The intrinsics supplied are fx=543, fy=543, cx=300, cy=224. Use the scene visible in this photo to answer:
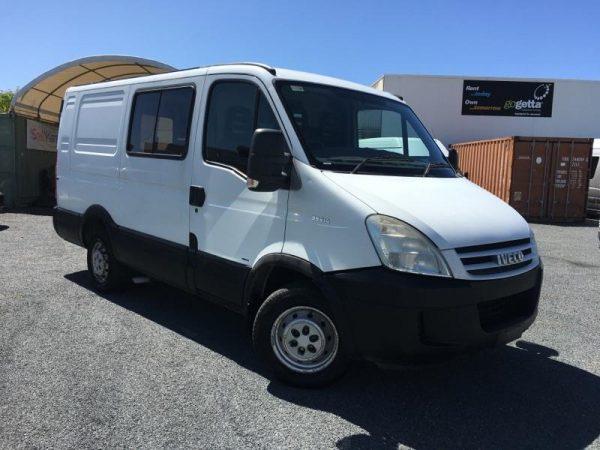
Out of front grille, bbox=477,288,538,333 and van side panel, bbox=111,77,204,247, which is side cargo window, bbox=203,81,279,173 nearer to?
van side panel, bbox=111,77,204,247

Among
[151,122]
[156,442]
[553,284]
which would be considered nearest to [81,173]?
[151,122]

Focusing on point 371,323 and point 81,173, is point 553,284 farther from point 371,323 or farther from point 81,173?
point 81,173

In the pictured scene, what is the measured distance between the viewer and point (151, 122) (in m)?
5.29

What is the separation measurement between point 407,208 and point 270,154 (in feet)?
3.14

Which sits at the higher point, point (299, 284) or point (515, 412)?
point (299, 284)

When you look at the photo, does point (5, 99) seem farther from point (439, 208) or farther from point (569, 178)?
point (439, 208)

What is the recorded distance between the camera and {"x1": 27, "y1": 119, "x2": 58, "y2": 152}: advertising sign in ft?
53.2

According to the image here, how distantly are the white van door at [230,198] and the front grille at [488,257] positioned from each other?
1261 millimetres

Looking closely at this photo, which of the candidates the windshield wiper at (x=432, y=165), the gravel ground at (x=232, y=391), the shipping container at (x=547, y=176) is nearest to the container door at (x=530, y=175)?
the shipping container at (x=547, y=176)

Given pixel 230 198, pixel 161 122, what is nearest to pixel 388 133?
pixel 230 198

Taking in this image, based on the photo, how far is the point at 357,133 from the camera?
4.27 meters

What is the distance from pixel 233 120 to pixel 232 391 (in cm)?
206

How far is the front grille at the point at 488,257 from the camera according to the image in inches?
132

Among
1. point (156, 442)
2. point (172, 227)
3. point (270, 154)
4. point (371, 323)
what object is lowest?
point (156, 442)
